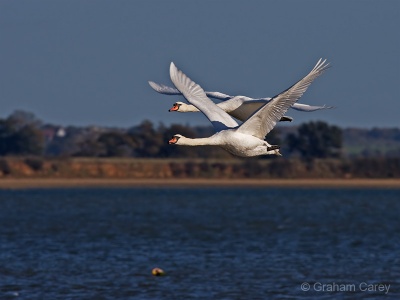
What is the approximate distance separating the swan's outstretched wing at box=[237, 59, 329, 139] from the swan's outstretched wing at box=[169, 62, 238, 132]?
1.53 m

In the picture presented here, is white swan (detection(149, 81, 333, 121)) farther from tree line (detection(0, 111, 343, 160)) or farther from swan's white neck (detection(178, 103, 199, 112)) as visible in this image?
tree line (detection(0, 111, 343, 160))

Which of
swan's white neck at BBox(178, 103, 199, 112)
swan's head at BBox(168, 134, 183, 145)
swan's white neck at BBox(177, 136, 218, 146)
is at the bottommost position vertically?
swan's white neck at BBox(177, 136, 218, 146)

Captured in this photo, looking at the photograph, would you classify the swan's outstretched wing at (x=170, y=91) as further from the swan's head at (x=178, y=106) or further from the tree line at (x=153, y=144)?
the tree line at (x=153, y=144)

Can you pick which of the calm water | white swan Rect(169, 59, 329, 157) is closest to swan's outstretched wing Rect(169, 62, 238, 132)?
white swan Rect(169, 59, 329, 157)

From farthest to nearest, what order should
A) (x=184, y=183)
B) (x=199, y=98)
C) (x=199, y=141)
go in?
1. (x=184, y=183)
2. (x=199, y=98)
3. (x=199, y=141)

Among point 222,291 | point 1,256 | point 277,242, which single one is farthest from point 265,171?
point 222,291

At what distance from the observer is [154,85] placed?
1217 inches

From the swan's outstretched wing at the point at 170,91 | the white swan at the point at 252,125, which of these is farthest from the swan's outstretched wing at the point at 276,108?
the swan's outstretched wing at the point at 170,91

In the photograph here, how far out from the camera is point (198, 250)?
5753 centimetres

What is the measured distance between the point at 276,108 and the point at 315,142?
376 ft

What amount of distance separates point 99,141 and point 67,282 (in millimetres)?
103239

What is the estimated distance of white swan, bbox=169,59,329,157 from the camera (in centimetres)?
2580

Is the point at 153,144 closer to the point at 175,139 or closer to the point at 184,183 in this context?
the point at 184,183

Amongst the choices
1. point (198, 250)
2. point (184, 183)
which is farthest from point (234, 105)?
point (184, 183)
